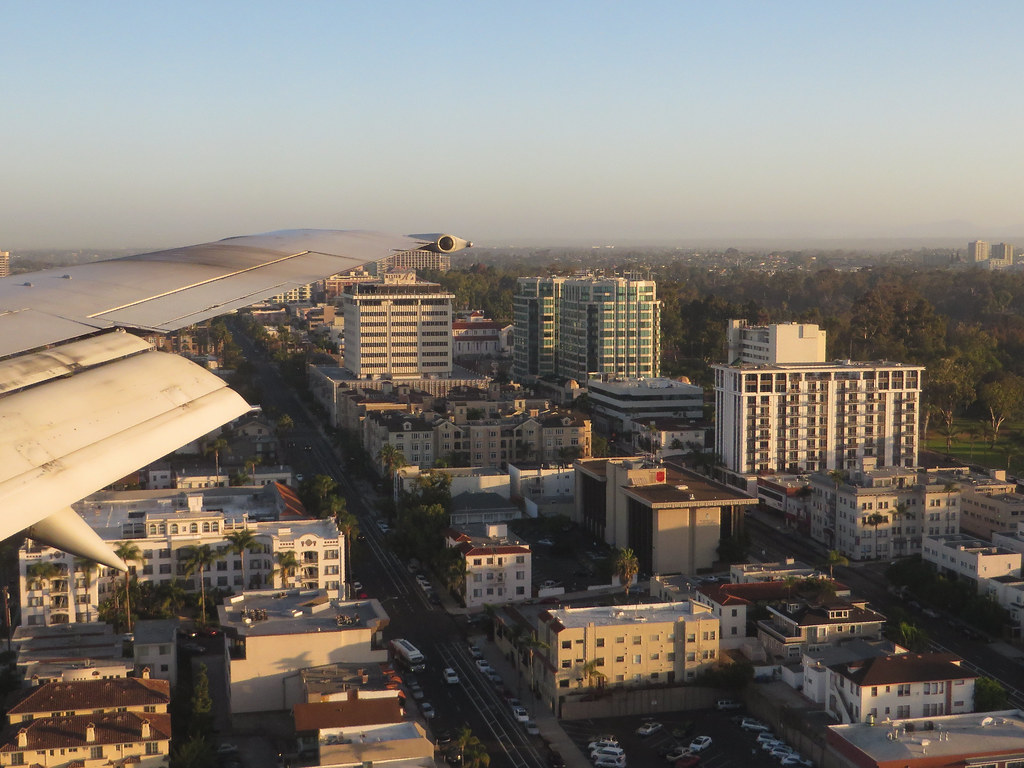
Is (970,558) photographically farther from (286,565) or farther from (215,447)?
(215,447)

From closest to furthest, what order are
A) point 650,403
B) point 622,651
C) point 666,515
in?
point 622,651, point 666,515, point 650,403

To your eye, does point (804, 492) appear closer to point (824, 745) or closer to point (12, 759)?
point (824, 745)

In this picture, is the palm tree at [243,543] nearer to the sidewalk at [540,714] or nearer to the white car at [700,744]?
the sidewalk at [540,714]

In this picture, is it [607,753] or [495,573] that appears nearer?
[607,753]

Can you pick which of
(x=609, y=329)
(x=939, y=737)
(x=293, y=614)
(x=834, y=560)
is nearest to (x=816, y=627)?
(x=939, y=737)

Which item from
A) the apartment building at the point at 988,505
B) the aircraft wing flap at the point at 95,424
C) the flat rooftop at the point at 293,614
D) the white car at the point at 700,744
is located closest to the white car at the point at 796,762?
the white car at the point at 700,744

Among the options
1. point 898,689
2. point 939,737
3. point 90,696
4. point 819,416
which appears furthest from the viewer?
point 819,416

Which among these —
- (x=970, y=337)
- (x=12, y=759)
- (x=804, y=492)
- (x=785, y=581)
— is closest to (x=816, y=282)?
(x=970, y=337)
